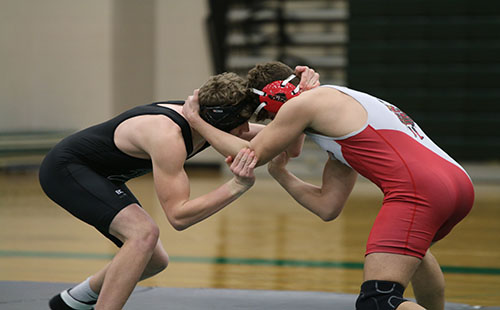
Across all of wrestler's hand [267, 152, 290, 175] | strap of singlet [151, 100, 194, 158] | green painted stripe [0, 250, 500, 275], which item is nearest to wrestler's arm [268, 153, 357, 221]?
wrestler's hand [267, 152, 290, 175]

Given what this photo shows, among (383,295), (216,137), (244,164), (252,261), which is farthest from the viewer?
→ (252,261)

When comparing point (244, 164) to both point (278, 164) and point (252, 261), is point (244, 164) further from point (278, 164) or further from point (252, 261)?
point (252, 261)

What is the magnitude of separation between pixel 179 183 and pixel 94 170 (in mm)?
414

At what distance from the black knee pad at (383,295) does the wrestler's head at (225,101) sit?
0.71 m

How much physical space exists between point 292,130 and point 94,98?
28.4 feet

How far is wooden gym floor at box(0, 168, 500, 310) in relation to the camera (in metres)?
3.38

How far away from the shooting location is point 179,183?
2.41m

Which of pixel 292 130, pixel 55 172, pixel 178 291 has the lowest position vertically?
pixel 178 291

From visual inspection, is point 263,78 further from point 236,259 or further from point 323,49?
point 323,49

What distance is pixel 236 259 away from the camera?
4.48 meters

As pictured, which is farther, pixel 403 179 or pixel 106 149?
pixel 106 149

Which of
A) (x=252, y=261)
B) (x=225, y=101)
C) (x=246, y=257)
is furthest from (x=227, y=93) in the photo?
(x=246, y=257)

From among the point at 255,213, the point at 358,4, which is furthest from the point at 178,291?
the point at 358,4

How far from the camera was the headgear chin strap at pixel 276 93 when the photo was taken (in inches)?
96.7
